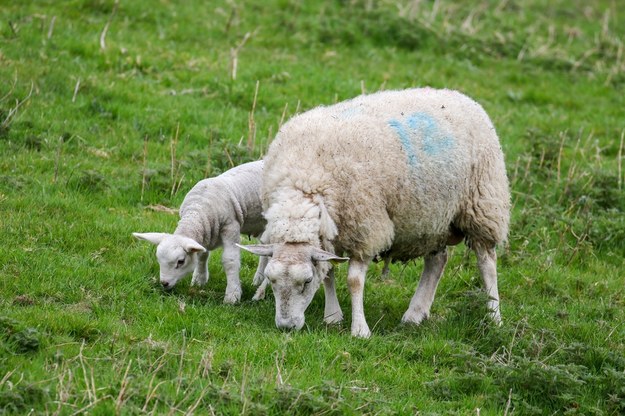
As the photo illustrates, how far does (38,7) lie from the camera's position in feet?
47.5

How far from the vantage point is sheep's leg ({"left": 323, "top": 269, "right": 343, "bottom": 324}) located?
25.9 feet

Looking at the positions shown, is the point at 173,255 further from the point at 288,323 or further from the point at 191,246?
the point at 288,323

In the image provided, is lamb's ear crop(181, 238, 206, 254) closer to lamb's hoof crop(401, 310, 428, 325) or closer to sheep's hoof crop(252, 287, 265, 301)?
sheep's hoof crop(252, 287, 265, 301)

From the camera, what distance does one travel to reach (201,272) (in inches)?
335

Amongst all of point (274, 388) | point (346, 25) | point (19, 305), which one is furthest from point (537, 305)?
point (346, 25)

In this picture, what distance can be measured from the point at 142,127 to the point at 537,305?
5112 millimetres

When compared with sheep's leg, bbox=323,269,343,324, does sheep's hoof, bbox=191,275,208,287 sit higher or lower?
lower

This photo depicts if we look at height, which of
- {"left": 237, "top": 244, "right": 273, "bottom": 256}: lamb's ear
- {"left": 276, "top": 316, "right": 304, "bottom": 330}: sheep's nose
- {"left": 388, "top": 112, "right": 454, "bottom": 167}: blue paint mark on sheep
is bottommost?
{"left": 276, "top": 316, "right": 304, "bottom": 330}: sheep's nose

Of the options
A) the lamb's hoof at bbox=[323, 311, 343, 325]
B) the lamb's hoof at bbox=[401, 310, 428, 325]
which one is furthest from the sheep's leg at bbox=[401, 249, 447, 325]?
the lamb's hoof at bbox=[323, 311, 343, 325]

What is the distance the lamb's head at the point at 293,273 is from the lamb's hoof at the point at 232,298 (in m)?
0.88

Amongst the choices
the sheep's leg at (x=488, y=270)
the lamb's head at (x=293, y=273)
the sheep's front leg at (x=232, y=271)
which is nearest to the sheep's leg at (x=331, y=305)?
the lamb's head at (x=293, y=273)

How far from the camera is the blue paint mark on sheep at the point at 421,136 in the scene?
7.75 meters

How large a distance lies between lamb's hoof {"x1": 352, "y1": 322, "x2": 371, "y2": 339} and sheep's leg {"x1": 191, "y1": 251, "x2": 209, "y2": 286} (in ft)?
5.20

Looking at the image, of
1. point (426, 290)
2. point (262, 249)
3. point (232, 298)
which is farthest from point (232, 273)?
point (426, 290)
